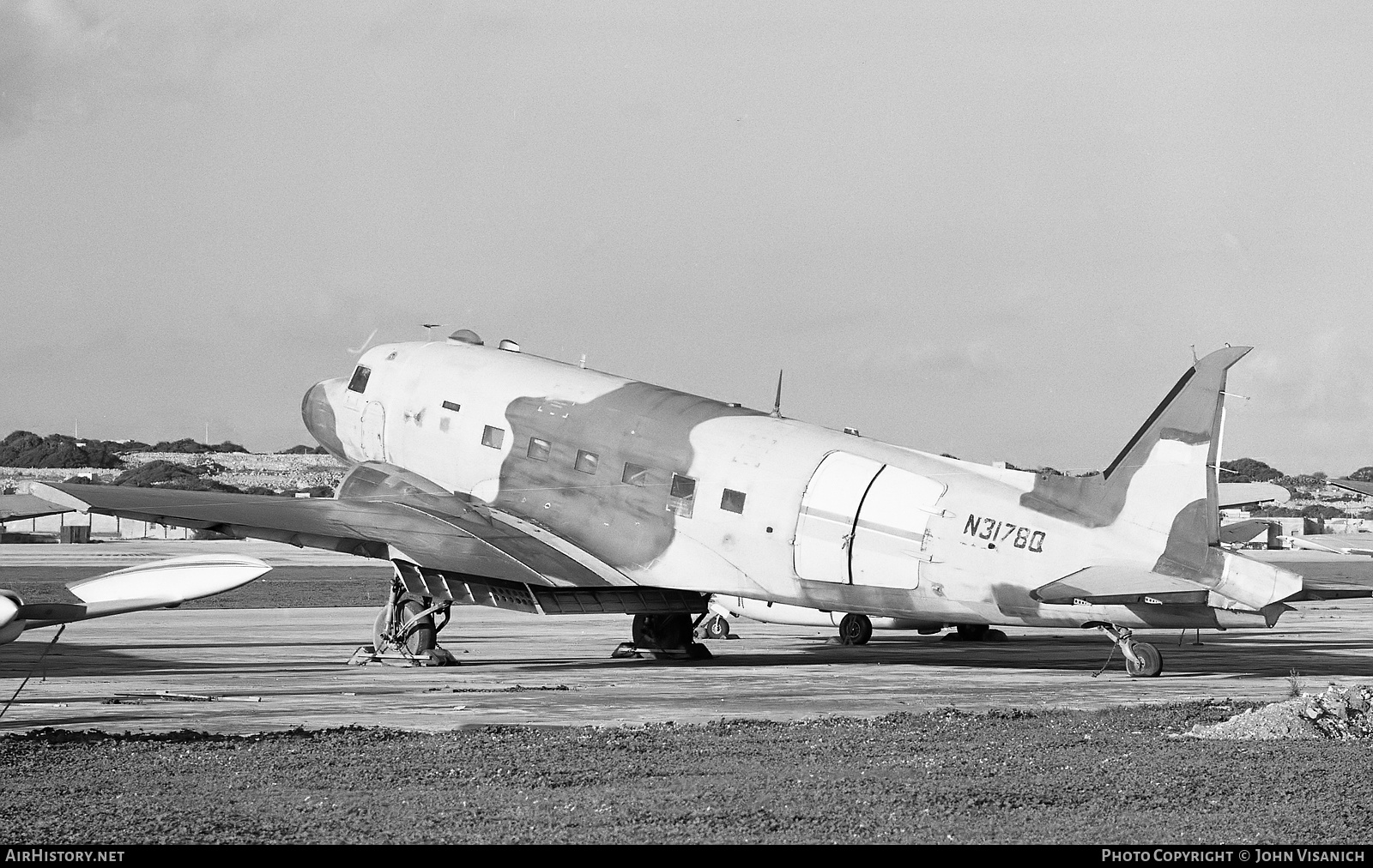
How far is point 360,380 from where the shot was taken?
31375 millimetres

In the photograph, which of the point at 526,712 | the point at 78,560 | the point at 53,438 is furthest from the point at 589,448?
the point at 53,438

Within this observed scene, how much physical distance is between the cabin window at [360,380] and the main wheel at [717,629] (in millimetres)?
9549

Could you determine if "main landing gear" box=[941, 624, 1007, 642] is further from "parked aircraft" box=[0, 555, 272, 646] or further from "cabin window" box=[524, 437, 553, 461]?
"parked aircraft" box=[0, 555, 272, 646]

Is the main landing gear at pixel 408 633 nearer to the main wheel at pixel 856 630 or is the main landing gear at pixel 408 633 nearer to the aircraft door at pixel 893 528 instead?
the aircraft door at pixel 893 528

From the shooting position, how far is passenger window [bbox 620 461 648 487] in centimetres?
2661

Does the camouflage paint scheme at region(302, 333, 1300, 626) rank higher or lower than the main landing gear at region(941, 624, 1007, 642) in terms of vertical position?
higher

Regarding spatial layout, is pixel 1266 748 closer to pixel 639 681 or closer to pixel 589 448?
pixel 639 681

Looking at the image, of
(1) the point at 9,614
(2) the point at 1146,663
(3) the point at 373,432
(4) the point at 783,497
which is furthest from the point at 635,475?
(1) the point at 9,614

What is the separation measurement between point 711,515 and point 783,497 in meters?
1.39

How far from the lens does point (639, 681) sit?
23188 millimetres

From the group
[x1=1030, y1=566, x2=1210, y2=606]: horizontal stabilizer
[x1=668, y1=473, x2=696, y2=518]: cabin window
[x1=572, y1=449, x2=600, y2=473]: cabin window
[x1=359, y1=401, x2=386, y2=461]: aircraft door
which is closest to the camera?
[x1=1030, y1=566, x2=1210, y2=606]: horizontal stabilizer

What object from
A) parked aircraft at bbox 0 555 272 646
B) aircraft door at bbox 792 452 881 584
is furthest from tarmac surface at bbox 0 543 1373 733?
parked aircraft at bbox 0 555 272 646

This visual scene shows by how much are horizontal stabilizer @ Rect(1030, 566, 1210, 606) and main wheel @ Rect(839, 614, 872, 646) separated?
31.3 ft

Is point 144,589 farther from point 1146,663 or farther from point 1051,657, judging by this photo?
point 1051,657
